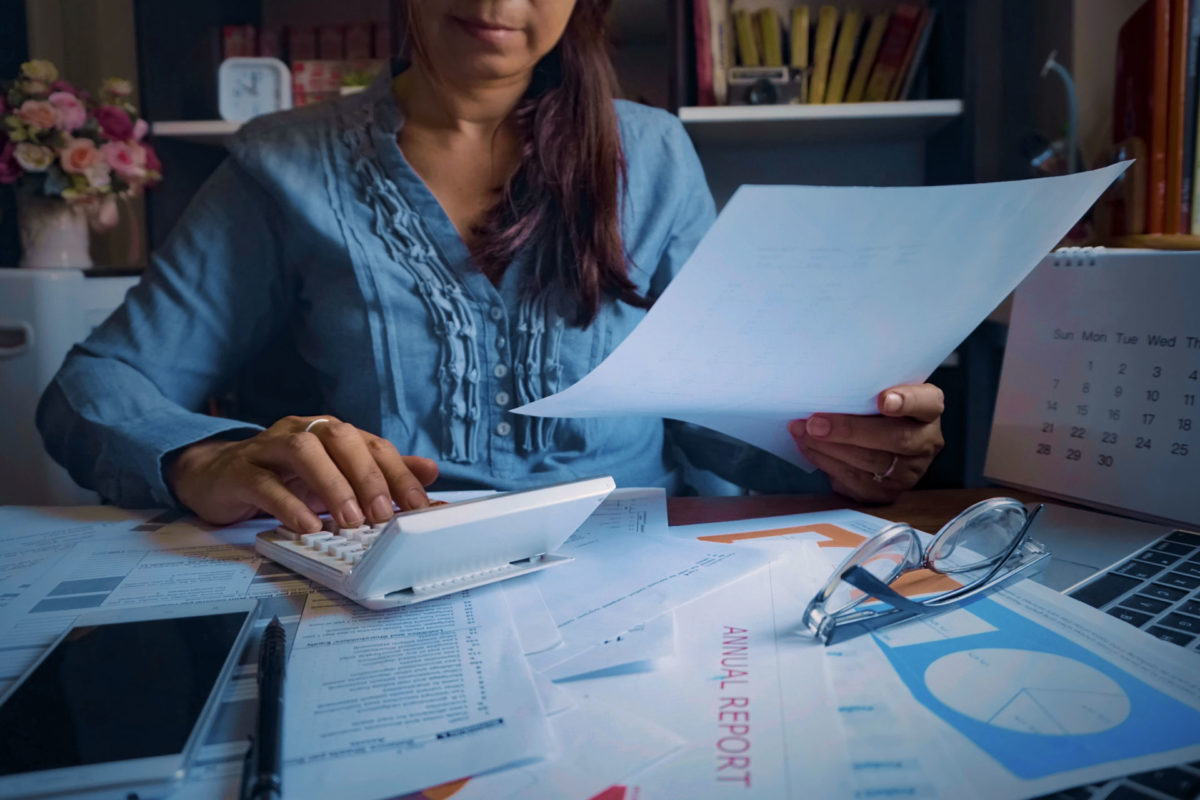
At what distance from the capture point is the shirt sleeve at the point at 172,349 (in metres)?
0.66

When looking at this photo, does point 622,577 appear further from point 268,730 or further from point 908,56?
point 908,56

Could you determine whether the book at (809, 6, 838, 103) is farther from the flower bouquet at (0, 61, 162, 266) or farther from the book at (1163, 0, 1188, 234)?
the flower bouquet at (0, 61, 162, 266)

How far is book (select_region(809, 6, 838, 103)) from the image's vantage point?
5.04ft

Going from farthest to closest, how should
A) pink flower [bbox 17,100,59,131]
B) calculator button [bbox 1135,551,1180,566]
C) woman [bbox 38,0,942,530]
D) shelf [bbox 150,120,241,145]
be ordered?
shelf [bbox 150,120,241,145]
pink flower [bbox 17,100,59,131]
woman [bbox 38,0,942,530]
calculator button [bbox 1135,551,1180,566]

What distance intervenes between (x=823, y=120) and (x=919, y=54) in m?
0.21

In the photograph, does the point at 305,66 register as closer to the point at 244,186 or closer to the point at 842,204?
the point at 244,186

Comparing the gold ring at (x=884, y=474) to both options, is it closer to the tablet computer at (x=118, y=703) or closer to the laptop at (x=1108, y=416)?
the laptop at (x=1108, y=416)

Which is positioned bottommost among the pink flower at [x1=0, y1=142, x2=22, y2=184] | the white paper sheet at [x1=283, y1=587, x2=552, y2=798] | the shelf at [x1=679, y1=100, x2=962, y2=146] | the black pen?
the white paper sheet at [x1=283, y1=587, x2=552, y2=798]

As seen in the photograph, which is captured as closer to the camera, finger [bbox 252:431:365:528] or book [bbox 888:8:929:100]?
finger [bbox 252:431:365:528]

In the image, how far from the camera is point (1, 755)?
0.88ft

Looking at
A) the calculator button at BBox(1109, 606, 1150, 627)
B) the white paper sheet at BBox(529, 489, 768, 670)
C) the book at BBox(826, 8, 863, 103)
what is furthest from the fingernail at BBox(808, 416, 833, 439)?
the book at BBox(826, 8, 863, 103)

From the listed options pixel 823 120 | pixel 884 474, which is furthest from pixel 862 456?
pixel 823 120

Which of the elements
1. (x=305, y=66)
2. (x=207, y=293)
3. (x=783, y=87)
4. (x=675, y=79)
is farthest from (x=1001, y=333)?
(x=305, y=66)

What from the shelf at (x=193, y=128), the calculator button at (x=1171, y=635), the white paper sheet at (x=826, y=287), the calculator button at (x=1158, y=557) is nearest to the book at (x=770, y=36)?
the shelf at (x=193, y=128)
